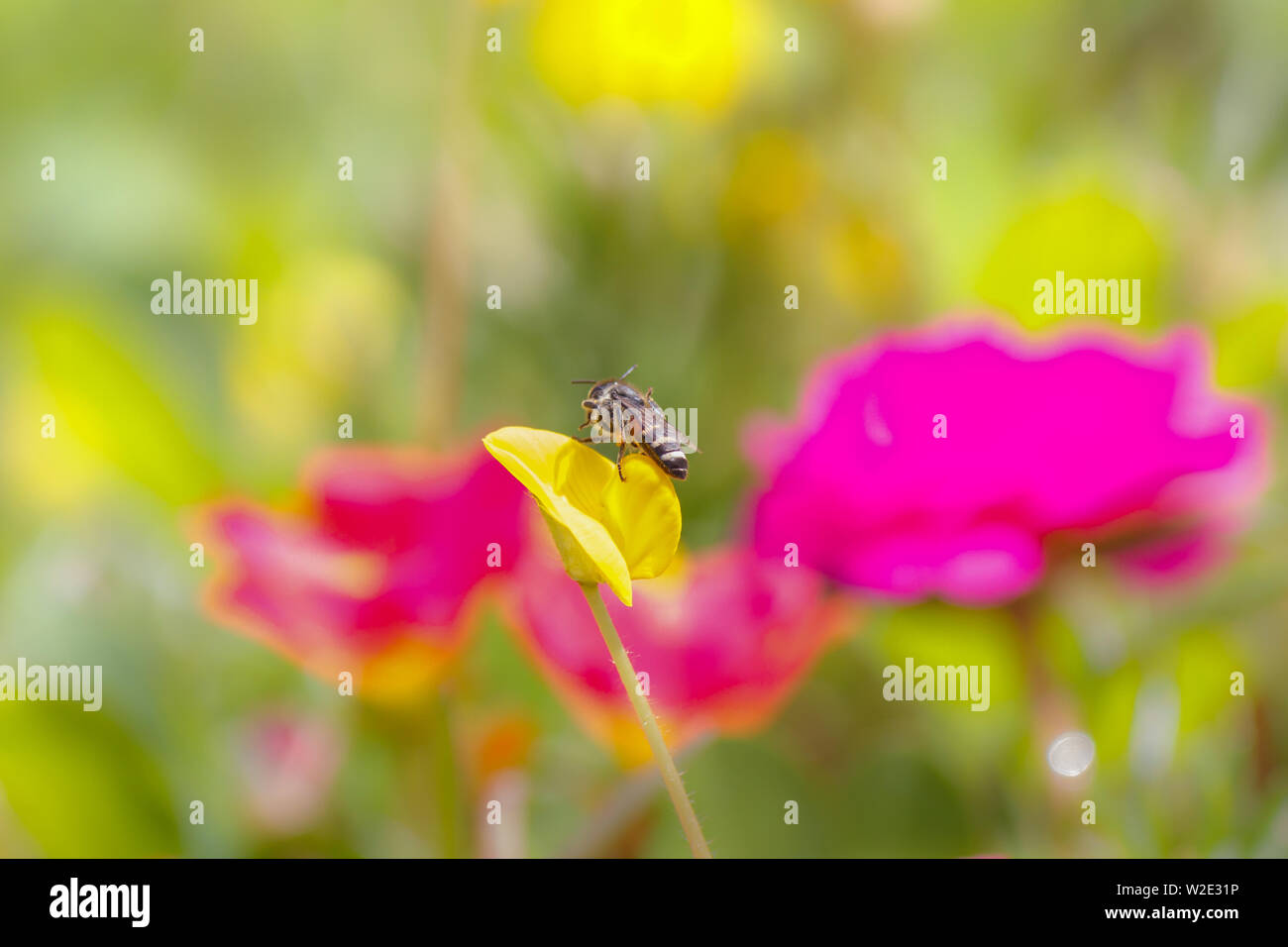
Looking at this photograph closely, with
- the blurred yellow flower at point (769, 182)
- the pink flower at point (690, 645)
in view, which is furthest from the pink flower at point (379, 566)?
the blurred yellow flower at point (769, 182)

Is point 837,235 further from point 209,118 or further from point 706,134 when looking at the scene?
point 209,118

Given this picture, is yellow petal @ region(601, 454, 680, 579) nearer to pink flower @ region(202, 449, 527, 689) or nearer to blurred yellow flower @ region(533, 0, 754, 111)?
pink flower @ region(202, 449, 527, 689)

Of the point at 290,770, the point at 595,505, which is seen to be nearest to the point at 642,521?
the point at 595,505

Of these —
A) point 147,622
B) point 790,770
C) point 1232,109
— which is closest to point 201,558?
point 147,622

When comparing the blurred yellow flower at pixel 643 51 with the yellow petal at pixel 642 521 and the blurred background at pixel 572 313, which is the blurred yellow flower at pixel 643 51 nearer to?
Answer: the blurred background at pixel 572 313

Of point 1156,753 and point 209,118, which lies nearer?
point 1156,753

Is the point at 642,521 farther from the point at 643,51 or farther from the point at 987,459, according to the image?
the point at 643,51
